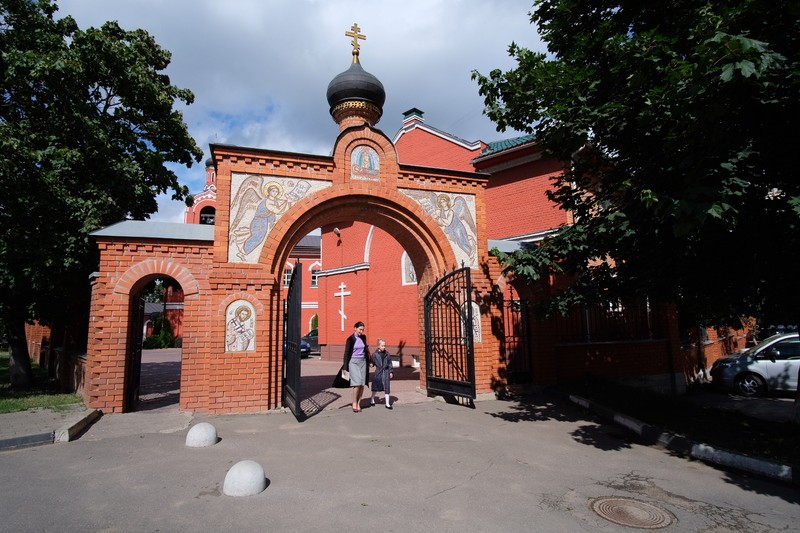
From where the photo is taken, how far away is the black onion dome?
43.8 feet

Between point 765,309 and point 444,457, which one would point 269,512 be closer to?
point 444,457

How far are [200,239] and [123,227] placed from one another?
138 centimetres

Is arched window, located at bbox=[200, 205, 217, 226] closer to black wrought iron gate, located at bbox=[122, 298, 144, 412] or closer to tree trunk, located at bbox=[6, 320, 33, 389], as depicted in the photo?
tree trunk, located at bbox=[6, 320, 33, 389]

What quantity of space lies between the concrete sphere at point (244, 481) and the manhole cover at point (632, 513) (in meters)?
3.26

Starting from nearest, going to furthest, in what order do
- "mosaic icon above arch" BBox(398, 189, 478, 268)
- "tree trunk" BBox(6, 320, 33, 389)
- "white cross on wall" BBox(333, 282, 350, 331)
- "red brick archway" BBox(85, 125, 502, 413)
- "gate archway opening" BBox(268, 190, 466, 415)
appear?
"red brick archway" BBox(85, 125, 502, 413), "gate archway opening" BBox(268, 190, 466, 415), "mosaic icon above arch" BBox(398, 189, 478, 268), "tree trunk" BBox(6, 320, 33, 389), "white cross on wall" BBox(333, 282, 350, 331)

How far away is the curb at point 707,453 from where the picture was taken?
5.05 metres

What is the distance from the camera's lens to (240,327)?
8.25 meters

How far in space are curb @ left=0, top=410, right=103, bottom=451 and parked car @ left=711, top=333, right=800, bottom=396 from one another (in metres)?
15.2

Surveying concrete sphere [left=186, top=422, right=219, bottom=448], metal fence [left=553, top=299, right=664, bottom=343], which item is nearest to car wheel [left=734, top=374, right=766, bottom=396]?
metal fence [left=553, top=299, right=664, bottom=343]

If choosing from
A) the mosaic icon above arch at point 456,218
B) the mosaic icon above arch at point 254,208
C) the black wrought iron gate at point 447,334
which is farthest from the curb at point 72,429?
the mosaic icon above arch at point 456,218

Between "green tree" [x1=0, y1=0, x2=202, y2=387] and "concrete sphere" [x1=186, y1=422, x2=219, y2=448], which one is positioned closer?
"concrete sphere" [x1=186, y1=422, x2=219, y2=448]

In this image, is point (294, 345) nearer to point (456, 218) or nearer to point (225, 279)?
point (225, 279)

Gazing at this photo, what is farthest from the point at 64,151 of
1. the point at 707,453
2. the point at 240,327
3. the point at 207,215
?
the point at 207,215

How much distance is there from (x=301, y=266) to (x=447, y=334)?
407 centimetres
